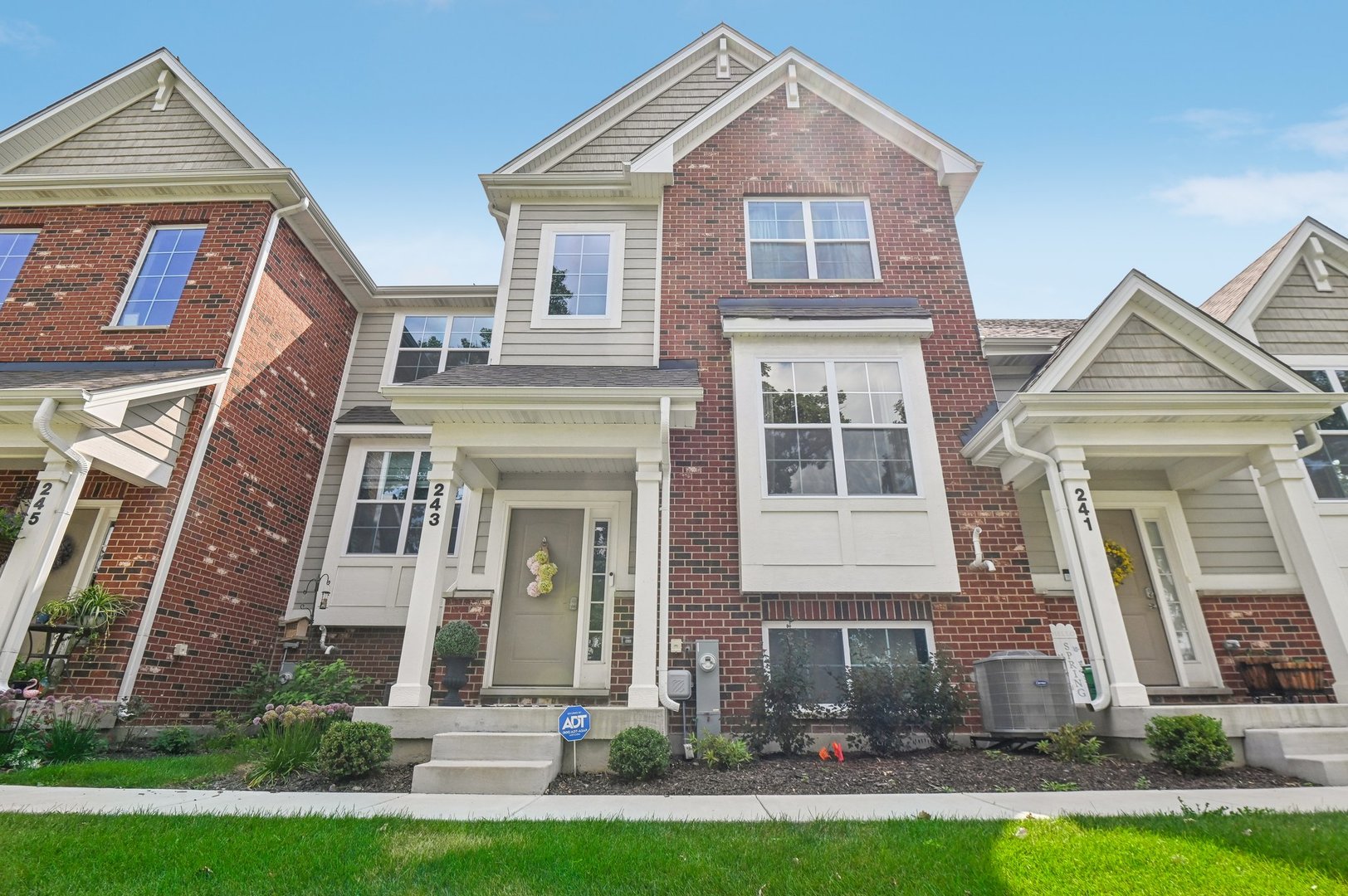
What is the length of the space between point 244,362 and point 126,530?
2.58 meters

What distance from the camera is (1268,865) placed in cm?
287

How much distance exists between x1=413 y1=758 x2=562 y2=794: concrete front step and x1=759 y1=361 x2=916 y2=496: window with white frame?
407 centimetres

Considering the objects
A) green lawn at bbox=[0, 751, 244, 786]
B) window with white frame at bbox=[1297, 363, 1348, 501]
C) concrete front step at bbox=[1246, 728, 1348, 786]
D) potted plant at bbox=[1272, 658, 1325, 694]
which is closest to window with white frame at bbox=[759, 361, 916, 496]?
concrete front step at bbox=[1246, 728, 1348, 786]

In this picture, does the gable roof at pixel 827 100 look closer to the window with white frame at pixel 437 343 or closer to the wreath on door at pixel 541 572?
the window with white frame at pixel 437 343

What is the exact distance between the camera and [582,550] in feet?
26.7

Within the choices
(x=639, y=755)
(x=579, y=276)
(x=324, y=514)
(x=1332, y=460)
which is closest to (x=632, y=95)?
(x=579, y=276)

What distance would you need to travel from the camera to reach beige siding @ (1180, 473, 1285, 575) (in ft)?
26.0

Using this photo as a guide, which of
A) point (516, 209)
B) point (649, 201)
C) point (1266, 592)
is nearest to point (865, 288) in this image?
point (649, 201)

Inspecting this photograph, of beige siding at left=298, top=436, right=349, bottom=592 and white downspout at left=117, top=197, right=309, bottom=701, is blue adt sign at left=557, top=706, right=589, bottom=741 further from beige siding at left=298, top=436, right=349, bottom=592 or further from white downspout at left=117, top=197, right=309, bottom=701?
beige siding at left=298, top=436, right=349, bottom=592

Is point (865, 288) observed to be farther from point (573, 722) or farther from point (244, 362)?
point (244, 362)

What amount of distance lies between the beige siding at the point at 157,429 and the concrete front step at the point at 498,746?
5.16 metres

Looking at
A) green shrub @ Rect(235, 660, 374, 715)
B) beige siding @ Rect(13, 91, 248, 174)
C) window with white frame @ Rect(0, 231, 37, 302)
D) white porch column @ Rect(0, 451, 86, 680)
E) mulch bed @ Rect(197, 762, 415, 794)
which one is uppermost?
beige siding @ Rect(13, 91, 248, 174)

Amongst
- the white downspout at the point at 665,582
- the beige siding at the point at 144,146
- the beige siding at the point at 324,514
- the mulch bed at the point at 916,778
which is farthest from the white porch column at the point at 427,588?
the beige siding at the point at 144,146

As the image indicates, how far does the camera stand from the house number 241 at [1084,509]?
6.49 meters
